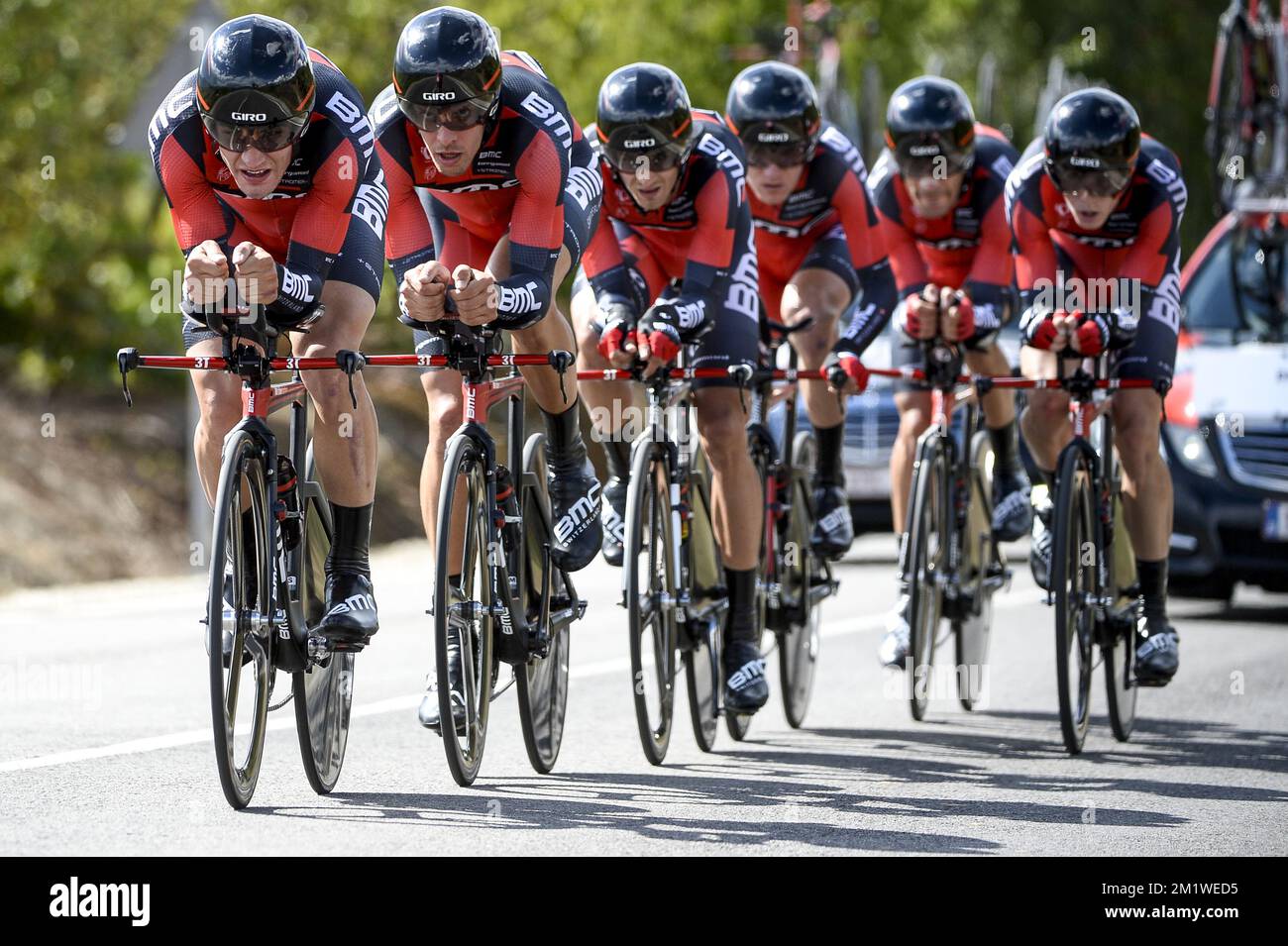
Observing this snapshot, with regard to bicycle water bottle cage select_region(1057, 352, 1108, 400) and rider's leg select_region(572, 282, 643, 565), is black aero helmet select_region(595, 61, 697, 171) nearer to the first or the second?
rider's leg select_region(572, 282, 643, 565)

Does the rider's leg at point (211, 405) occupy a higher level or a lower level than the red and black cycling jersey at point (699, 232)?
lower

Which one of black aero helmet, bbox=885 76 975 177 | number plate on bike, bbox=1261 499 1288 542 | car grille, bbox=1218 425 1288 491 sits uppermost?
black aero helmet, bbox=885 76 975 177

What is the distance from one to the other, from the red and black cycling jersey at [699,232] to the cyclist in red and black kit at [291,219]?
4.41 ft

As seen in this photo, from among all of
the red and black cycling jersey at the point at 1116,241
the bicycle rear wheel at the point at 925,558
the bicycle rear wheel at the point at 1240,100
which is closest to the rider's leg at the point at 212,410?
the bicycle rear wheel at the point at 925,558

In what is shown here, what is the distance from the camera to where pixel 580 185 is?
281 inches

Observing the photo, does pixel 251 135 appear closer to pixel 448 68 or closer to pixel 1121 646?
pixel 448 68

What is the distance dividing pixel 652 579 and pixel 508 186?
4.67 ft

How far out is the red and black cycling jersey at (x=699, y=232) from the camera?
7652 mm

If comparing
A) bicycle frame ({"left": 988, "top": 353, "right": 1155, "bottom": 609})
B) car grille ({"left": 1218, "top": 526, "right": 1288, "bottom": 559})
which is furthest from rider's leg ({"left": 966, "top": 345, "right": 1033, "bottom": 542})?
car grille ({"left": 1218, "top": 526, "right": 1288, "bottom": 559})

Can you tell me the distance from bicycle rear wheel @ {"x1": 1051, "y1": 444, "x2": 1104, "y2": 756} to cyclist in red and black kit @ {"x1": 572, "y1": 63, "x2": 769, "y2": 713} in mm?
1091

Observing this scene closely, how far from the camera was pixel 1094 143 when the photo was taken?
7977mm

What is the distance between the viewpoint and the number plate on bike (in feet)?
37.1

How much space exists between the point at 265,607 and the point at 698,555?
208 cm

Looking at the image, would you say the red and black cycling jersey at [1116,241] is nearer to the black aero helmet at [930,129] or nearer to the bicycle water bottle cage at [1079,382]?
the bicycle water bottle cage at [1079,382]
